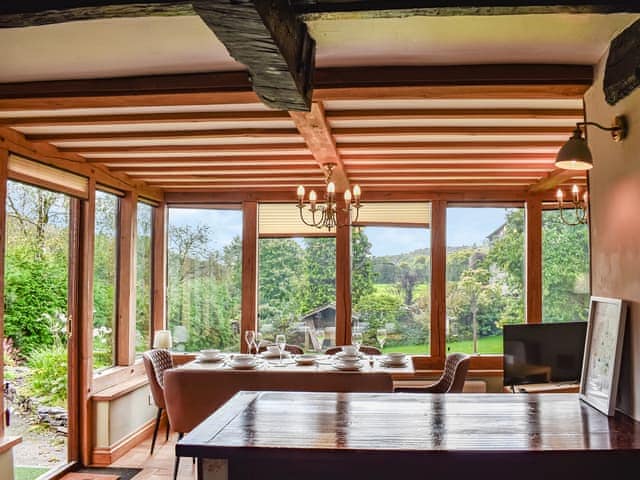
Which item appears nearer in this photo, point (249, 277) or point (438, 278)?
point (438, 278)

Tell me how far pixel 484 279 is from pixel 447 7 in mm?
4114

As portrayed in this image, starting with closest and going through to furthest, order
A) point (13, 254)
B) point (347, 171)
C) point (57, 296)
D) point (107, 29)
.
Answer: point (107, 29) < point (13, 254) < point (57, 296) < point (347, 171)

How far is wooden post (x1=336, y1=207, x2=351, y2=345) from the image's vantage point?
18.5 feet

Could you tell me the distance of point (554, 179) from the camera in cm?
480

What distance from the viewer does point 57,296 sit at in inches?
166

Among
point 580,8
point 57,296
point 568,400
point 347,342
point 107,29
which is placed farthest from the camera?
point 347,342

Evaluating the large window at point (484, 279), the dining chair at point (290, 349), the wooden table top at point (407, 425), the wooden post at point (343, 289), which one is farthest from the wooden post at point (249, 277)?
the wooden table top at point (407, 425)

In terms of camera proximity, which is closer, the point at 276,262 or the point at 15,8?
the point at 15,8

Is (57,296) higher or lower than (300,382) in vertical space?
higher

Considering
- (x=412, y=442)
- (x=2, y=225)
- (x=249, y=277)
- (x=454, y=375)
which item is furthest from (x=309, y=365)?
(x=412, y=442)

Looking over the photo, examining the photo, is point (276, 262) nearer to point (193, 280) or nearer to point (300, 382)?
point (193, 280)

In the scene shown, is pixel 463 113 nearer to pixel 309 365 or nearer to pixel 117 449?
pixel 309 365

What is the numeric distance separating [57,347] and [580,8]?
3977 millimetres

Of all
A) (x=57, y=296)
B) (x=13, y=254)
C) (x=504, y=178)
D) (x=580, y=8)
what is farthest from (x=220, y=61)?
(x=504, y=178)
